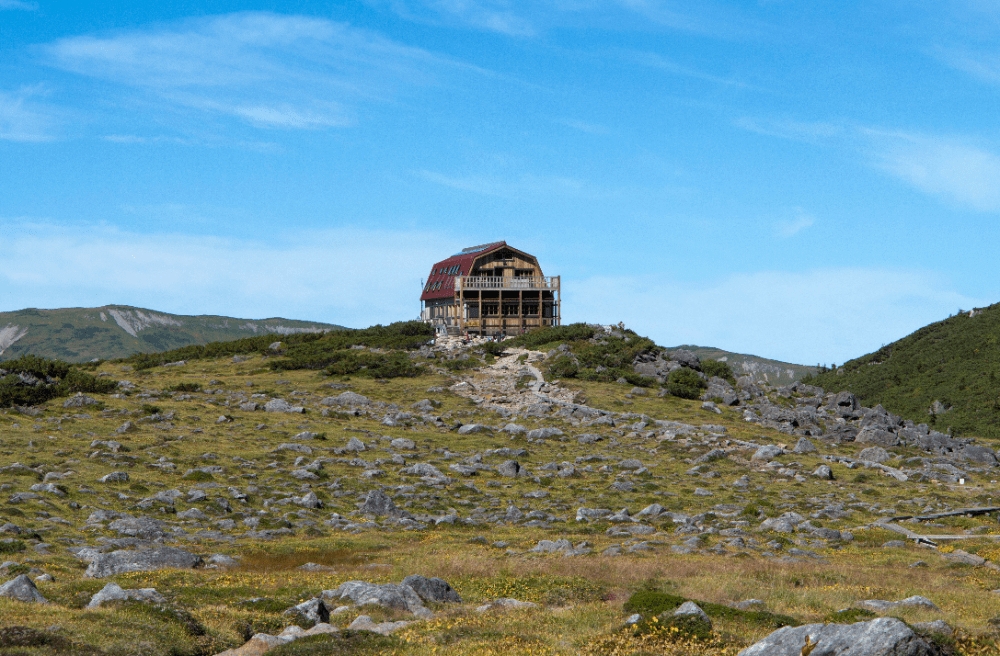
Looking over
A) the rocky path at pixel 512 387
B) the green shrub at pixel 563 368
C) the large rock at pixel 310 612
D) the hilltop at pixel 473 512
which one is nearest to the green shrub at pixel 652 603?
the hilltop at pixel 473 512

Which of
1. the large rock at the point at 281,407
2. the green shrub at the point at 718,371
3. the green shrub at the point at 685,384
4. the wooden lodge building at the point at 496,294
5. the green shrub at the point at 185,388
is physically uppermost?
the wooden lodge building at the point at 496,294

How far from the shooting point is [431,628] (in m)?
17.9

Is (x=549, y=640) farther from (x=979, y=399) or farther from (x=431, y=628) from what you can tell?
(x=979, y=399)

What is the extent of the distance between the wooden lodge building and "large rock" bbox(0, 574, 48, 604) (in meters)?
75.2

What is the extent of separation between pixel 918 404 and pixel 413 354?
52.4 meters

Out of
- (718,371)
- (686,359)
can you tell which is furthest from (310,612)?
(718,371)

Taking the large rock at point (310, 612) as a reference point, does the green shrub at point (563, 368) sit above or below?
above

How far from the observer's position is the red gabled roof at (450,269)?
97.4 m

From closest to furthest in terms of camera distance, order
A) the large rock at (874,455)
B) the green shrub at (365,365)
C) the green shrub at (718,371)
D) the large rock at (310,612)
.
A: the large rock at (310,612) < the large rock at (874,455) < the green shrub at (365,365) < the green shrub at (718,371)

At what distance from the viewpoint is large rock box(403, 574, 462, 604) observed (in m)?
21.1

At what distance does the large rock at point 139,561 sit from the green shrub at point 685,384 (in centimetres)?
4599

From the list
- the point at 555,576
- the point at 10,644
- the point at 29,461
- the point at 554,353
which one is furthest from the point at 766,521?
the point at 554,353

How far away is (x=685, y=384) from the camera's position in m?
67.2

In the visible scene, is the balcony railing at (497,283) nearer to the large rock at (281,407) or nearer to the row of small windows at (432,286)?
the row of small windows at (432,286)
